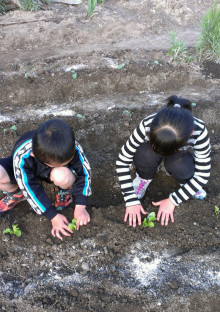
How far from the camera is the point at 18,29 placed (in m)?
5.04

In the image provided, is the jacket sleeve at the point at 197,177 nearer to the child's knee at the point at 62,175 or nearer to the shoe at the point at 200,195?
the shoe at the point at 200,195

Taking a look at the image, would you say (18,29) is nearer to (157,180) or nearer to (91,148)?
(91,148)

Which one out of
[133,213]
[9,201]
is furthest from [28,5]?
[133,213]

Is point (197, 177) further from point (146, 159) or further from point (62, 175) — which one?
point (62, 175)

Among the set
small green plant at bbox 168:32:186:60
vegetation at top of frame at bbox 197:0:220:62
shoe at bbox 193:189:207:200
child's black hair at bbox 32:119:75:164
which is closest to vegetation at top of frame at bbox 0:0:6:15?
small green plant at bbox 168:32:186:60

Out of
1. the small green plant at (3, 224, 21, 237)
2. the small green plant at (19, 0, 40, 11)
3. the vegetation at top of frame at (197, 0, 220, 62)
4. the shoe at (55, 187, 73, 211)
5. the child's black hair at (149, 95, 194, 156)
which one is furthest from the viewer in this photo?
the small green plant at (19, 0, 40, 11)

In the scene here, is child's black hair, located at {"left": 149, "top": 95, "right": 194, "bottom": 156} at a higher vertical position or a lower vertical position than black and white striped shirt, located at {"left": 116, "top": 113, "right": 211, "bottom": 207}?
higher

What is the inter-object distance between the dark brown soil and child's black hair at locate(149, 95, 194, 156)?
80 centimetres

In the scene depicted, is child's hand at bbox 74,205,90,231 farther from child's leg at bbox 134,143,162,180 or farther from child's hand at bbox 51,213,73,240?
child's leg at bbox 134,143,162,180

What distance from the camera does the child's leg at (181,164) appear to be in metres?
2.32

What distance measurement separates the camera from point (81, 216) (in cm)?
233

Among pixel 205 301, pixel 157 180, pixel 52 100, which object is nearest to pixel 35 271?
pixel 205 301

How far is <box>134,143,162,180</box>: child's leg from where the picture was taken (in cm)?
234

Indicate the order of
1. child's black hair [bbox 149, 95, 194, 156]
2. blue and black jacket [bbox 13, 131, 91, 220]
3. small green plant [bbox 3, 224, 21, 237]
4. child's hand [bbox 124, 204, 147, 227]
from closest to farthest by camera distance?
child's black hair [bbox 149, 95, 194, 156] < blue and black jacket [bbox 13, 131, 91, 220] < small green plant [bbox 3, 224, 21, 237] < child's hand [bbox 124, 204, 147, 227]
